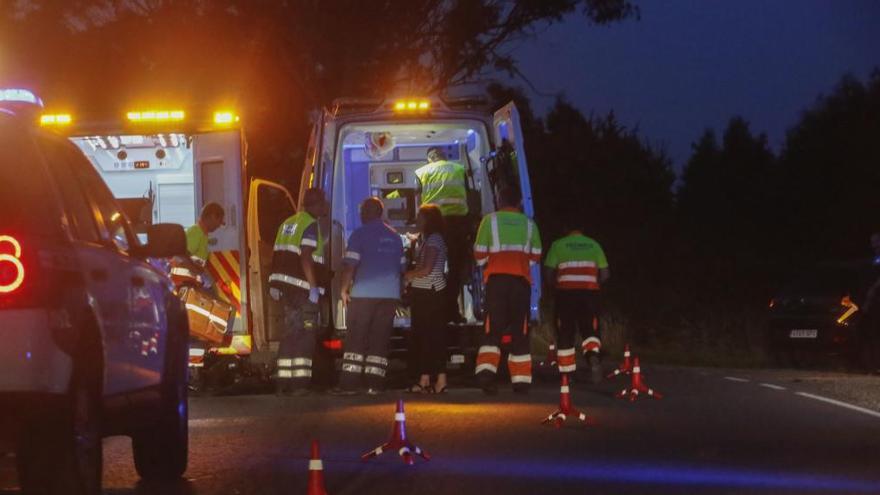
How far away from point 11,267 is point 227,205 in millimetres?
10235

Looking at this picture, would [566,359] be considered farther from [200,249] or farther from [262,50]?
[262,50]

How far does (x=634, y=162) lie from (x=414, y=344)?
34555mm

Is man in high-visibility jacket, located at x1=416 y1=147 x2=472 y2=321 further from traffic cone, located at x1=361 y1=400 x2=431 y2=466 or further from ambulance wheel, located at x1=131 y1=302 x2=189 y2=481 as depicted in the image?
ambulance wheel, located at x1=131 y1=302 x2=189 y2=481

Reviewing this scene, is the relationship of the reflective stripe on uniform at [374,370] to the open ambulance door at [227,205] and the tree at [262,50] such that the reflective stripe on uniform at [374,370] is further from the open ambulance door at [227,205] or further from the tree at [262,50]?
the tree at [262,50]

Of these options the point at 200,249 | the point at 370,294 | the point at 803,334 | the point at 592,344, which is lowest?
the point at 592,344

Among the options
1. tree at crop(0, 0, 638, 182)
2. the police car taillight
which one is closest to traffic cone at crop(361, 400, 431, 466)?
the police car taillight

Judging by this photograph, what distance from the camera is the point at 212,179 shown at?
16.3 m

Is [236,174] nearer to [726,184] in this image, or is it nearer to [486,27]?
[486,27]

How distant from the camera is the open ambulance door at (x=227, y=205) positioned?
15789 mm

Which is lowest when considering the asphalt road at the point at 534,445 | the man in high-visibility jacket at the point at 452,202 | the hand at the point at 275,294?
the asphalt road at the point at 534,445

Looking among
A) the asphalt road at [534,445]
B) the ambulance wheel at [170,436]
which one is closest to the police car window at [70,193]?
the ambulance wheel at [170,436]

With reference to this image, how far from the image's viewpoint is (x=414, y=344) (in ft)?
48.6

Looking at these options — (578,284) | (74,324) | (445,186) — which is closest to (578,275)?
(578,284)

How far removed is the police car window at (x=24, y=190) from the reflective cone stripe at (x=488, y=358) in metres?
7.91
